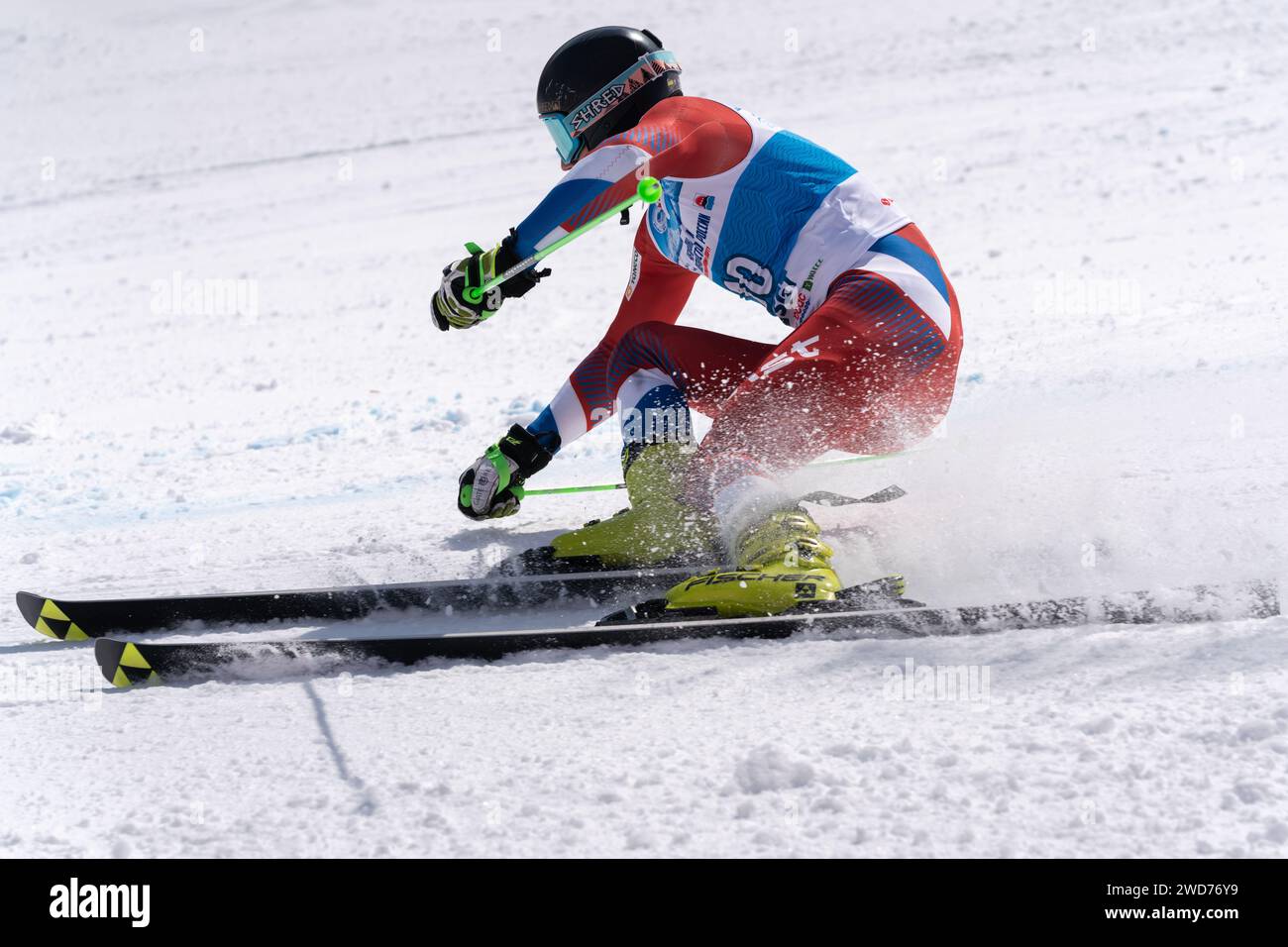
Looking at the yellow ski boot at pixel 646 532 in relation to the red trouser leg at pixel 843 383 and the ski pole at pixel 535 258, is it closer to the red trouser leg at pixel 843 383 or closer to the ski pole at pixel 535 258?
the red trouser leg at pixel 843 383

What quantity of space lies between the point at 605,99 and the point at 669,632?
1603 mm

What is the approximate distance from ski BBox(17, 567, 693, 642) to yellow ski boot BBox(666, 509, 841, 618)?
40cm

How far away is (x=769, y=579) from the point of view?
9.50 ft

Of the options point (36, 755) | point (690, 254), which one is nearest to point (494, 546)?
point (690, 254)

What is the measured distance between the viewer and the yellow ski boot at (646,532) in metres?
3.43

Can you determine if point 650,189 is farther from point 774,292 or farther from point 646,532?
point 646,532

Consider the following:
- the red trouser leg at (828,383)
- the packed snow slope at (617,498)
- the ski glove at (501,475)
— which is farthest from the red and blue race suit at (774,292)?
the packed snow slope at (617,498)

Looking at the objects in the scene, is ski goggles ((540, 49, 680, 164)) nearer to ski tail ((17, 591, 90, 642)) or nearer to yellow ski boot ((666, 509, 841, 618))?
yellow ski boot ((666, 509, 841, 618))

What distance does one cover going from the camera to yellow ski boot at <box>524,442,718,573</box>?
3.43 meters

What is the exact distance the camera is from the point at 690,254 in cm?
367

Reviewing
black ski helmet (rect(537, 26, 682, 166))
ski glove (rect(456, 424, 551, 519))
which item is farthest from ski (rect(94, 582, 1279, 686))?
black ski helmet (rect(537, 26, 682, 166))

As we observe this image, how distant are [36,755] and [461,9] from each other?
72.7ft
